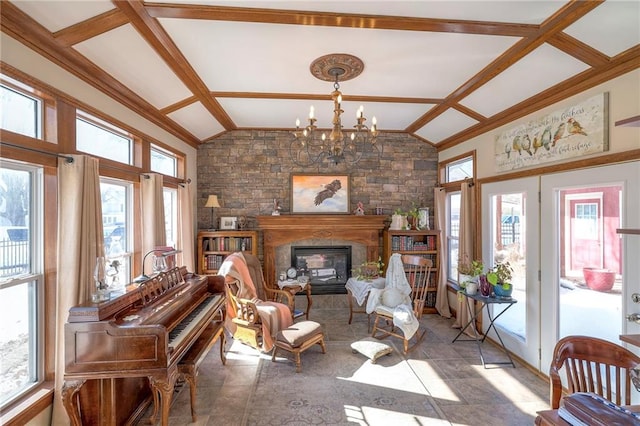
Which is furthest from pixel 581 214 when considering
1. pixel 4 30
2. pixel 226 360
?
pixel 4 30

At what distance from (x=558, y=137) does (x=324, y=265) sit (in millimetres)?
3708

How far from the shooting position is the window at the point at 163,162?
3.80 m

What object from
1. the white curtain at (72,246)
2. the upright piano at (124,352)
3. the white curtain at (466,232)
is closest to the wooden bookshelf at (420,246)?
the white curtain at (466,232)

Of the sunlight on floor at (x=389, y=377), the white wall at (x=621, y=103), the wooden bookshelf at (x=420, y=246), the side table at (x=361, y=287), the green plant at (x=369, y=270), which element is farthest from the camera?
the wooden bookshelf at (x=420, y=246)

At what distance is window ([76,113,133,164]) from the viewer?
249 centimetres

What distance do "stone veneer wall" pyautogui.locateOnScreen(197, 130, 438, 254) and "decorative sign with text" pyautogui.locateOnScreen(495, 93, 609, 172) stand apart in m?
1.98

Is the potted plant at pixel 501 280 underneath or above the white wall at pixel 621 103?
underneath

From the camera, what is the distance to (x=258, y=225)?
4.97 metres

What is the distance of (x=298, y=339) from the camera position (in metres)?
3.17

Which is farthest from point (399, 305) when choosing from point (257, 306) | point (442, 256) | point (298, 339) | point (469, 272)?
point (257, 306)

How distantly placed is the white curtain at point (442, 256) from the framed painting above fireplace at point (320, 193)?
5.32ft

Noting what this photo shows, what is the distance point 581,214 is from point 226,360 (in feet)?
13.3

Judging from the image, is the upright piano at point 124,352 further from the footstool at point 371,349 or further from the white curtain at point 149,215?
the footstool at point 371,349

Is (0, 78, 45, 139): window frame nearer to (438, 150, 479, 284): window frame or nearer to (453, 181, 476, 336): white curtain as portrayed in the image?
(453, 181, 476, 336): white curtain
